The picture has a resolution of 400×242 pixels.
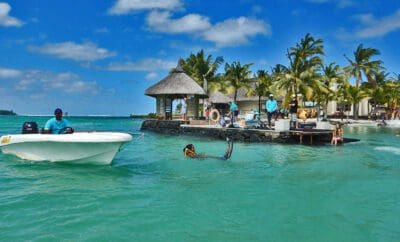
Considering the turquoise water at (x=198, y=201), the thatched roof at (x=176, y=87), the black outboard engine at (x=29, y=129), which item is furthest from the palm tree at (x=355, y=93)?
the black outboard engine at (x=29, y=129)

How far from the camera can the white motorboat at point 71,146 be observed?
31.3ft

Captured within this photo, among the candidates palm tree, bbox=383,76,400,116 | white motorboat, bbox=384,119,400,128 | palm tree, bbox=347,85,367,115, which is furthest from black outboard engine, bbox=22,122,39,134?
palm tree, bbox=383,76,400,116

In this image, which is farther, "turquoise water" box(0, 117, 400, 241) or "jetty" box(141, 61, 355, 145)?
"jetty" box(141, 61, 355, 145)

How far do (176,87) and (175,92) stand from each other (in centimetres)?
67

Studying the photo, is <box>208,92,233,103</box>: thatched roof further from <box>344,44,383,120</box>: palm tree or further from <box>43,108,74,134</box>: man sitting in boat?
<box>43,108,74,134</box>: man sitting in boat

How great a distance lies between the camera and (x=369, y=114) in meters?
51.0

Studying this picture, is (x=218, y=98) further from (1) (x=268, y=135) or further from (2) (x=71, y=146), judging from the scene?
(2) (x=71, y=146)

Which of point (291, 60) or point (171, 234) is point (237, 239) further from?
point (291, 60)

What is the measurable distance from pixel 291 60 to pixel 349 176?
24553 millimetres

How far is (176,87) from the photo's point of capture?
2845 centimetres

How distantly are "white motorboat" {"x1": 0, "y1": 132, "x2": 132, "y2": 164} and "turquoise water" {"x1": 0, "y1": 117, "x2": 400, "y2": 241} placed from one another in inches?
11.6

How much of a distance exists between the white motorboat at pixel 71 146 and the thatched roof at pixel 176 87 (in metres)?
18.0

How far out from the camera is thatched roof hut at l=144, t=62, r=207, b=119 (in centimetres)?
A: 2829

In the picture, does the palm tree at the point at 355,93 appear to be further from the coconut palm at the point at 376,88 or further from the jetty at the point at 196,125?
the jetty at the point at 196,125
